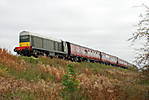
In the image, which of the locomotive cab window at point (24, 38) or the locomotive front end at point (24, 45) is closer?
the locomotive front end at point (24, 45)

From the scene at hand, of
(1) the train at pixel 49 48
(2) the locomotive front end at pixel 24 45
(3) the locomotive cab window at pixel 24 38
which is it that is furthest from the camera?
(3) the locomotive cab window at pixel 24 38

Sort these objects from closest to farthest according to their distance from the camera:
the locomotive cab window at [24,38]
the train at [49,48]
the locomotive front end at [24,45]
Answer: the locomotive front end at [24,45], the train at [49,48], the locomotive cab window at [24,38]

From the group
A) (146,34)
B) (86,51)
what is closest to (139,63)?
(146,34)

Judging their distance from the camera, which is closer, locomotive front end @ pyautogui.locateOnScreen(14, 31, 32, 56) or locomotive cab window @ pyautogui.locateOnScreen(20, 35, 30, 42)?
locomotive front end @ pyautogui.locateOnScreen(14, 31, 32, 56)

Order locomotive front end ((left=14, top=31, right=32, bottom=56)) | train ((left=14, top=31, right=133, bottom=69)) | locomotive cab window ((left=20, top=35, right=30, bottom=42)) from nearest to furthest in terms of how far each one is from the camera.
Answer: locomotive front end ((left=14, top=31, right=32, bottom=56)), train ((left=14, top=31, right=133, bottom=69)), locomotive cab window ((left=20, top=35, right=30, bottom=42))

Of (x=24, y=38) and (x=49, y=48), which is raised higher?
(x=24, y=38)

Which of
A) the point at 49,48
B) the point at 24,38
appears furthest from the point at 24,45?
the point at 49,48

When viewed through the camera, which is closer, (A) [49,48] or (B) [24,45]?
(B) [24,45]

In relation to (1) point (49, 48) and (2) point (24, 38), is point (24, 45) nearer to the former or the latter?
(2) point (24, 38)

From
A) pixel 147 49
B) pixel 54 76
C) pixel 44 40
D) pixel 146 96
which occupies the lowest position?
pixel 146 96

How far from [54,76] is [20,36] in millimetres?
13234

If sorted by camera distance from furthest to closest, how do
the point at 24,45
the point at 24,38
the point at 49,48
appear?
the point at 49,48
the point at 24,38
the point at 24,45

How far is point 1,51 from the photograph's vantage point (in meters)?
12.7

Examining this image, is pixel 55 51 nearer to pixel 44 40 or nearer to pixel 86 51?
pixel 44 40
